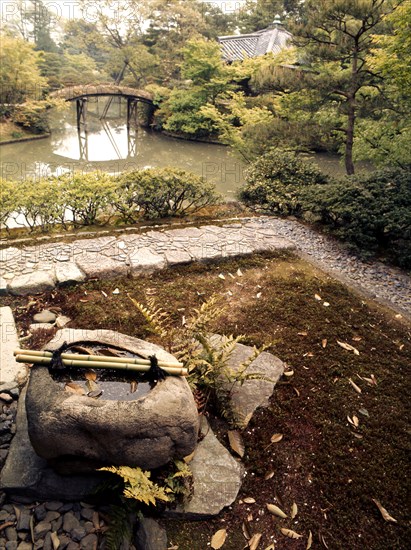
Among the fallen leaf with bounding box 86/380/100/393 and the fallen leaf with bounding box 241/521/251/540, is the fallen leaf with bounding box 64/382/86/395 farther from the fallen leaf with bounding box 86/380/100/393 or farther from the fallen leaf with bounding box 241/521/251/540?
the fallen leaf with bounding box 241/521/251/540

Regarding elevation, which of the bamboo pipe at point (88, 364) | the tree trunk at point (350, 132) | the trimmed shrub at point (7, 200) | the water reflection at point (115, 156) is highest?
the tree trunk at point (350, 132)

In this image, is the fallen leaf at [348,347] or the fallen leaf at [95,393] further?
the fallen leaf at [348,347]

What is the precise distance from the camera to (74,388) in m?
2.66

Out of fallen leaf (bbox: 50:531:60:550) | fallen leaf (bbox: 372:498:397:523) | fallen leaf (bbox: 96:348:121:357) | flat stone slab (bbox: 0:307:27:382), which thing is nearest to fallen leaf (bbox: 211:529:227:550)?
fallen leaf (bbox: 50:531:60:550)

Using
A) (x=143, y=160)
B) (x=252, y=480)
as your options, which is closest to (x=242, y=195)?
(x=252, y=480)

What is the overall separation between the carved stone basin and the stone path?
8.40 feet

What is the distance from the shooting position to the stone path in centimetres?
500

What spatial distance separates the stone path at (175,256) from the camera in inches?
197

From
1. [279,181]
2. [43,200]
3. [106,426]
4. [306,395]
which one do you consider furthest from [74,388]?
[279,181]

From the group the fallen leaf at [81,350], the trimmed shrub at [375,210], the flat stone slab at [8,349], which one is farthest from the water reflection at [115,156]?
the fallen leaf at [81,350]

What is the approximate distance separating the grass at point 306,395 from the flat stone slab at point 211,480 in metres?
0.07

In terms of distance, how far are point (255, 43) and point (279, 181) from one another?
65.2 feet

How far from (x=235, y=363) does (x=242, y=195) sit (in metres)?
5.71

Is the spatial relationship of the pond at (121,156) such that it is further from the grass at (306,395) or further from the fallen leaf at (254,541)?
the fallen leaf at (254,541)
